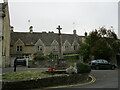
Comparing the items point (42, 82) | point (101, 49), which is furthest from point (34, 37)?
point (42, 82)

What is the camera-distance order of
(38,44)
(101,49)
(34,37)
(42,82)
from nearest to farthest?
(42,82) → (101,49) → (38,44) → (34,37)

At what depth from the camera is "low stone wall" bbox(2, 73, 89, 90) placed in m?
9.63

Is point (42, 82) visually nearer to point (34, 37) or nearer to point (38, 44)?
point (38, 44)

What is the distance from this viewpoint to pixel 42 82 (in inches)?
423

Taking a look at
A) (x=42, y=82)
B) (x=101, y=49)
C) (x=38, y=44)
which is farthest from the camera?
(x=38, y=44)

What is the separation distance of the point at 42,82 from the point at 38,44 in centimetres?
3230

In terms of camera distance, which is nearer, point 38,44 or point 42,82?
point 42,82

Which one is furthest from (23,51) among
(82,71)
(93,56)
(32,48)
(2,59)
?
(82,71)

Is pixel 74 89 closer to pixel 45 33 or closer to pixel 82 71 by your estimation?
pixel 82 71

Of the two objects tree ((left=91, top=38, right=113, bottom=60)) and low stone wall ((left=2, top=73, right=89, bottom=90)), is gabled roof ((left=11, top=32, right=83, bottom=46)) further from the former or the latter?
low stone wall ((left=2, top=73, right=89, bottom=90))

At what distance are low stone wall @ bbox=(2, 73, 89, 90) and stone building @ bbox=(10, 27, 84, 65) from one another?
90.8ft

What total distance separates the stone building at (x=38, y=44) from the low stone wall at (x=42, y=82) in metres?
27.7

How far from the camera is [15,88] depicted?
9734 mm

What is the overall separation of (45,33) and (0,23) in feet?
66.2
